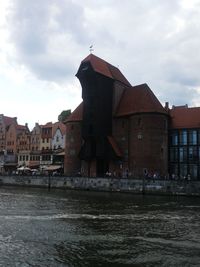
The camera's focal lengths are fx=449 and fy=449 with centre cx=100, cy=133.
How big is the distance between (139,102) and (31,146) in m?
45.0

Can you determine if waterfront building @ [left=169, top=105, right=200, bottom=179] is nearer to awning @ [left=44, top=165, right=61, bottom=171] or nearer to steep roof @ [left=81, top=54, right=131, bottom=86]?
steep roof @ [left=81, top=54, right=131, bottom=86]

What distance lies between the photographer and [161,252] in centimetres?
2167

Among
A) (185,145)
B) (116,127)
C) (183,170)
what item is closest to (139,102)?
(116,127)

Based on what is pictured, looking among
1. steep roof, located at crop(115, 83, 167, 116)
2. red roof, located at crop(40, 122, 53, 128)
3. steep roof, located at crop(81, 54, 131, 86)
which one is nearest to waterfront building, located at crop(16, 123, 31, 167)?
red roof, located at crop(40, 122, 53, 128)

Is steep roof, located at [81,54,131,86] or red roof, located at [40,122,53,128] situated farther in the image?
red roof, located at [40,122,53,128]

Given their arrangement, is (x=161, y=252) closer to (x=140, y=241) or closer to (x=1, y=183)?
(x=140, y=241)

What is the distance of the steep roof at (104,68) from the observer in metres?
79.3

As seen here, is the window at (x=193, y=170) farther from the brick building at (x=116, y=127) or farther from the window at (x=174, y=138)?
the window at (x=174, y=138)

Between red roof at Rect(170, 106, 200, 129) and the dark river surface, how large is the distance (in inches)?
1553

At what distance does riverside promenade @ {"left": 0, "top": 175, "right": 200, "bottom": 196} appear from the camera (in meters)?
61.7

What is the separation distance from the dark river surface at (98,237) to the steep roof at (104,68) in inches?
1741

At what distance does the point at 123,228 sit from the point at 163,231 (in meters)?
2.59

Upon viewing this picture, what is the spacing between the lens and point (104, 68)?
3211 inches

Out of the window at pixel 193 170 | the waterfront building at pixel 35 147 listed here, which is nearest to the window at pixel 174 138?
the window at pixel 193 170
